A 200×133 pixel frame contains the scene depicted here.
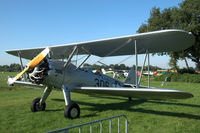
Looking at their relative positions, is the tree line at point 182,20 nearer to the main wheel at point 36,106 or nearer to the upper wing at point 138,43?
the upper wing at point 138,43

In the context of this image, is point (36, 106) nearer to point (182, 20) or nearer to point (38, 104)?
point (38, 104)

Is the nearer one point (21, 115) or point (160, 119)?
point (160, 119)

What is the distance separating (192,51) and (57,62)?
26495 millimetres

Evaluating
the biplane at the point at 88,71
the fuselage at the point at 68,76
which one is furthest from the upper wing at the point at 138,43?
the fuselage at the point at 68,76

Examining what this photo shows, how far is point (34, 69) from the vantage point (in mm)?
5805

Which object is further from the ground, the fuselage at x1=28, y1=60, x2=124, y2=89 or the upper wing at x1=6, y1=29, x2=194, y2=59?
the upper wing at x1=6, y1=29, x2=194, y2=59

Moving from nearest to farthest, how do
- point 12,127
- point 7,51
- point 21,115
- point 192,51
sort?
1. point 12,127
2. point 21,115
3. point 7,51
4. point 192,51

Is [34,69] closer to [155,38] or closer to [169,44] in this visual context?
[155,38]

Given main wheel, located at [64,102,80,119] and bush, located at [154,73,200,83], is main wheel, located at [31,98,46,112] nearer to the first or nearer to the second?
main wheel, located at [64,102,80,119]

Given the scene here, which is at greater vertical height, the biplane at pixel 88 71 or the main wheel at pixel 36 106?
the biplane at pixel 88 71

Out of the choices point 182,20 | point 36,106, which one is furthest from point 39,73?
point 182,20

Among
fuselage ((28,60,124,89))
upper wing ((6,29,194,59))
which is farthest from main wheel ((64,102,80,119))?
upper wing ((6,29,194,59))

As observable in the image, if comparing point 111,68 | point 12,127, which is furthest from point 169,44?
point 12,127

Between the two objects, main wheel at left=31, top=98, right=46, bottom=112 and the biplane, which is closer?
the biplane
